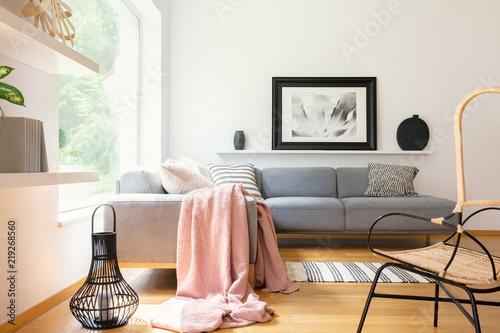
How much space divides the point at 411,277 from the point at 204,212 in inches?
62.4

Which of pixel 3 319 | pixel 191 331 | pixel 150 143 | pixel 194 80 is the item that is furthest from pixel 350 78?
pixel 3 319

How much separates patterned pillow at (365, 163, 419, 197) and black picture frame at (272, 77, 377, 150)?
0.54 metres

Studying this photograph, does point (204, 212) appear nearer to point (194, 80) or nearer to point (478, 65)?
point (194, 80)

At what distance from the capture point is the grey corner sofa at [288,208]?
267 cm

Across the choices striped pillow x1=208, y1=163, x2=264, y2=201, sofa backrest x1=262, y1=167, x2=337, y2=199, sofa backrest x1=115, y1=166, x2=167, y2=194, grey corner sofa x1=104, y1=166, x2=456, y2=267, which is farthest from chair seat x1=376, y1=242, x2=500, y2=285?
sofa backrest x1=262, y1=167, x2=337, y2=199

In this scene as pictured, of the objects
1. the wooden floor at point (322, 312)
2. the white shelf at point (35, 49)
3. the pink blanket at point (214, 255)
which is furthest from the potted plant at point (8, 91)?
the pink blanket at point (214, 255)

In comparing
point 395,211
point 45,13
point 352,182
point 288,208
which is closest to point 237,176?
point 288,208

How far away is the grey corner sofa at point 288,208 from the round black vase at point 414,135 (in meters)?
0.70

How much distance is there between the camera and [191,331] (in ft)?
6.64

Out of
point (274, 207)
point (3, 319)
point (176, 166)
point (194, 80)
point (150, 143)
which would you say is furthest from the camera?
point (194, 80)

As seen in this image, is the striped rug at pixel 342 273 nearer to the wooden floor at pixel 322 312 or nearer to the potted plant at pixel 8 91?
the wooden floor at pixel 322 312

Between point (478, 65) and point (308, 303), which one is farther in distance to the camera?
point (478, 65)

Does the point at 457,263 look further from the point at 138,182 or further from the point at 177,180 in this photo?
the point at 138,182

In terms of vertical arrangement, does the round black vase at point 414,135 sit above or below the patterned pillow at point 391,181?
above
